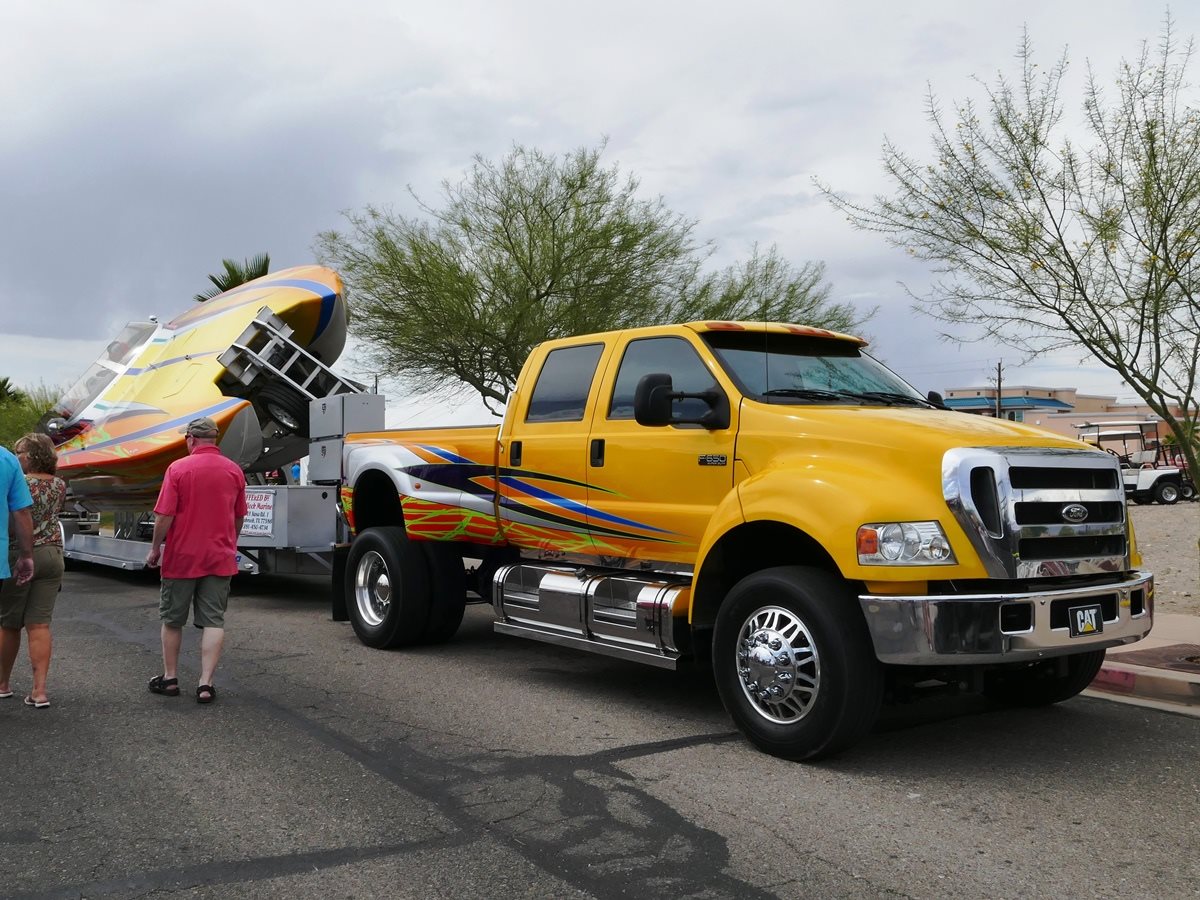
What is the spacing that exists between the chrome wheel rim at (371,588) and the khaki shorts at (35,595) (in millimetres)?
2628

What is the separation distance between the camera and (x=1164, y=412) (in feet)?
29.0

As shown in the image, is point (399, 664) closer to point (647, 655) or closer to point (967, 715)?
point (647, 655)

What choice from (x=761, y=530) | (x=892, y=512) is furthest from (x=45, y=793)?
(x=892, y=512)

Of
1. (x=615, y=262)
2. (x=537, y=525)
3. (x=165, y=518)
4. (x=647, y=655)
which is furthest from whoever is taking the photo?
(x=615, y=262)

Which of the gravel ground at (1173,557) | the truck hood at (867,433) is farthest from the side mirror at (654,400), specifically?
the gravel ground at (1173,557)

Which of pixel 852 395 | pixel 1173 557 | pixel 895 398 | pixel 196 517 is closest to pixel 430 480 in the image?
pixel 196 517

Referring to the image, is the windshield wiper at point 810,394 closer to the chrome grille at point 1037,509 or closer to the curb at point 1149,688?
the chrome grille at point 1037,509

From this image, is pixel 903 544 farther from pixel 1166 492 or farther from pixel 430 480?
pixel 1166 492

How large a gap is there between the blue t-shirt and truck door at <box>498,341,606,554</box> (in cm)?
307

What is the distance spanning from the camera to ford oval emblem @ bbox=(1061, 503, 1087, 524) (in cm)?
570

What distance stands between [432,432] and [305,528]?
4053 mm

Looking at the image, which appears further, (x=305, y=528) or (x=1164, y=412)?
(x=305, y=528)

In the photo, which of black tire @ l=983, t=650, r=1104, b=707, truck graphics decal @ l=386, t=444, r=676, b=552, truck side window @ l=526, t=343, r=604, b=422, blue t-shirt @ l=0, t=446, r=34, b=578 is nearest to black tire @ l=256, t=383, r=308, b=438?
truck graphics decal @ l=386, t=444, r=676, b=552

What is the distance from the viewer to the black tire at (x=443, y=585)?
29.7 ft
